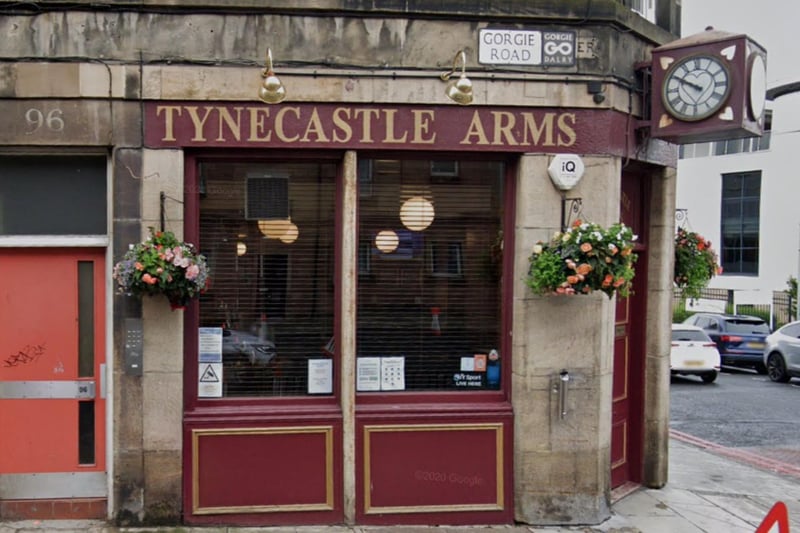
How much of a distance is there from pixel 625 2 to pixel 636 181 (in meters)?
1.78

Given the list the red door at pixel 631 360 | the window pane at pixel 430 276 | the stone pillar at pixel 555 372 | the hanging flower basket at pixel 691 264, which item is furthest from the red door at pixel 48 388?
the hanging flower basket at pixel 691 264

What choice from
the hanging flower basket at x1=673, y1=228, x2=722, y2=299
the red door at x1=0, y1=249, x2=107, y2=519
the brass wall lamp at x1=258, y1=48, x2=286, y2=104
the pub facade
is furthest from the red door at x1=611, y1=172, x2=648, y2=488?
the red door at x1=0, y1=249, x2=107, y2=519

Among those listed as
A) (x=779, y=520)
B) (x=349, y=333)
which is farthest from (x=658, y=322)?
(x=779, y=520)

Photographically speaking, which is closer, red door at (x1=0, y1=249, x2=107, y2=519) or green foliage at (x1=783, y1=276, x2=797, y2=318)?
red door at (x1=0, y1=249, x2=107, y2=519)

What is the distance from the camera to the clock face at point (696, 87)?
6.24 metres

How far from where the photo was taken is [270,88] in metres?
5.62

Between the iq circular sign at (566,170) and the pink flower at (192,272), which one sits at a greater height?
the iq circular sign at (566,170)

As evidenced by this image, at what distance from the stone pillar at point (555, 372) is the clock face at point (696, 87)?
0.73 m

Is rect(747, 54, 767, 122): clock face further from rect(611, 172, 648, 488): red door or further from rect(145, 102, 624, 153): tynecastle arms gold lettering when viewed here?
rect(611, 172, 648, 488): red door

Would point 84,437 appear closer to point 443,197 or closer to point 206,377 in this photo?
point 206,377

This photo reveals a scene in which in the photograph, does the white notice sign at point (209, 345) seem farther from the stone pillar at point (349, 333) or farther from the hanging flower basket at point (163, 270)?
the stone pillar at point (349, 333)

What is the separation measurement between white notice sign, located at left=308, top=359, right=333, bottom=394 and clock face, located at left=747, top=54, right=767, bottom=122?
422 cm

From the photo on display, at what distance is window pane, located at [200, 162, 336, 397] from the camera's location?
6.56 m

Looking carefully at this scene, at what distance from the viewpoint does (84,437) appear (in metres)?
6.44
